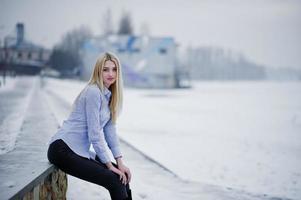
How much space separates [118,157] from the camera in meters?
3.07

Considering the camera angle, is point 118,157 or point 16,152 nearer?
point 118,157

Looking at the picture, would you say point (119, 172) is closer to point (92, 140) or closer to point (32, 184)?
point (92, 140)

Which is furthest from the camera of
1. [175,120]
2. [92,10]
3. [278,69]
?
[278,69]

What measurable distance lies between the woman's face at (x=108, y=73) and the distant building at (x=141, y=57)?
45230 mm

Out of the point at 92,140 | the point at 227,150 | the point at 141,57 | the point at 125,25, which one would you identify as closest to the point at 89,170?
the point at 92,140

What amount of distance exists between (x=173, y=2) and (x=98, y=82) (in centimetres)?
7899

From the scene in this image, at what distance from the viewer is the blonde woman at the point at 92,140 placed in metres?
2.74

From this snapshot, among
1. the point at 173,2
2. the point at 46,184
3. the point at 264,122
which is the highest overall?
the point at 173,2

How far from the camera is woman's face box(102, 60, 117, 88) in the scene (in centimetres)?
296

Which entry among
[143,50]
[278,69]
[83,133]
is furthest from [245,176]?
[278,69]

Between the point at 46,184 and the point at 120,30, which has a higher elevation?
the point at 120,30

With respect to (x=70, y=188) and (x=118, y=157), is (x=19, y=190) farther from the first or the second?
(x=70, y=188)

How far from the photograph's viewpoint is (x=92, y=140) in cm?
276

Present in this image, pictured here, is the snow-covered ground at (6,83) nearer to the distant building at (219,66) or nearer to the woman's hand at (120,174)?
the woman's hand at (120,174)
